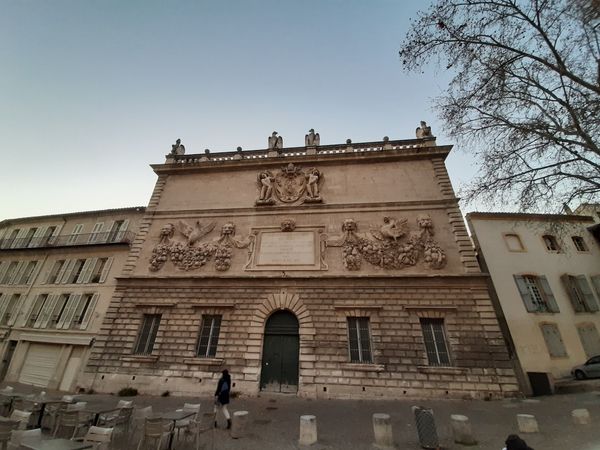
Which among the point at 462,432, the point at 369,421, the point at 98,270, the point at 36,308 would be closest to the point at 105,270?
the point at 98,270

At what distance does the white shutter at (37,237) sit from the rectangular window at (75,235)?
281 cm

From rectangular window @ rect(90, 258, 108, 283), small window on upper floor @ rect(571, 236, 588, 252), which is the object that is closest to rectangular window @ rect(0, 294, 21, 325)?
rectangular window @ rect(90, 258, 108, 283)

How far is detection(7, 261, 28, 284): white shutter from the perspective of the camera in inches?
662

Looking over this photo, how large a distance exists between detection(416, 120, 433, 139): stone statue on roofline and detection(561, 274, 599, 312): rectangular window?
1003 cm

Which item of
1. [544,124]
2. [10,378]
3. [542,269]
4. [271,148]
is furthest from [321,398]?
[10,378]

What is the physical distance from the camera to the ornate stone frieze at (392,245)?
35.0 feet

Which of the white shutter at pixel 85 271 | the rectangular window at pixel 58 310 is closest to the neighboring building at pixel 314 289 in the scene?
the white shutter at pixel 85 271

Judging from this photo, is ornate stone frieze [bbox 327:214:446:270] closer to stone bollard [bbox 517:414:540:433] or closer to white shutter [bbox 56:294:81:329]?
stone bollard [bbox 517:414:540:433]

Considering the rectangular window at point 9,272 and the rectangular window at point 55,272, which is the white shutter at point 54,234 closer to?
the rectangular window at point 55,272

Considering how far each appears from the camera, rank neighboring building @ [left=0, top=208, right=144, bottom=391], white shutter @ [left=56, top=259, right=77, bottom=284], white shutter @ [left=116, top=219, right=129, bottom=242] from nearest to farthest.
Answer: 1. neighboring building @ [left=0, top=208, right=144, bottom=391]
2. white shutter @ [left=56, top=259, right=77, bottom=284]
3. white shutter @ [left=116, top=219, right=129, bottom=242]

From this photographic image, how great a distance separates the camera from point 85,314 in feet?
45.1

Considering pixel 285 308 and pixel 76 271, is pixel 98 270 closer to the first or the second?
pixel 76 271

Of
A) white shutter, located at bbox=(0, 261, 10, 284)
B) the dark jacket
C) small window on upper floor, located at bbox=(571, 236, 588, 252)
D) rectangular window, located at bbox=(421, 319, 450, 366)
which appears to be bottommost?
the dark jacket

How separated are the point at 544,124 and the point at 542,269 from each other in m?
9.74
